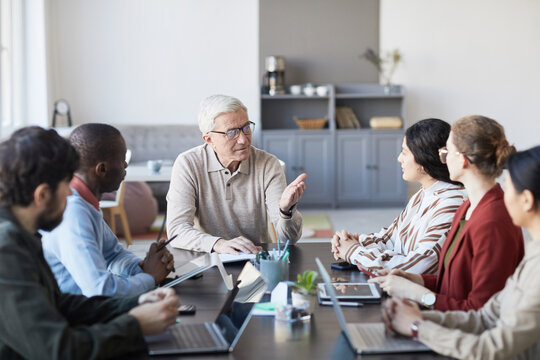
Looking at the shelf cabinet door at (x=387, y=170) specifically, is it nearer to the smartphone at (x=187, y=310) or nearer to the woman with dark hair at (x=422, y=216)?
the woman with dark hair at (x=422, y=216)

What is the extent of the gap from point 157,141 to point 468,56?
4.07m

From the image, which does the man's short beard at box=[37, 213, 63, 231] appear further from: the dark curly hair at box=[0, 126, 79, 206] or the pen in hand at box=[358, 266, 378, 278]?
the pen in hand at box=[358, 266, 378, 278]

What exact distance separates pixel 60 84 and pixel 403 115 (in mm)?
4403

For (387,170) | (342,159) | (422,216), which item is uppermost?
(422,216)

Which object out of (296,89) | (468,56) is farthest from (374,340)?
(468,56)

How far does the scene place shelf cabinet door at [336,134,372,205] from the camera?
308 inches

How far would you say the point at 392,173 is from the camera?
7.83 meters

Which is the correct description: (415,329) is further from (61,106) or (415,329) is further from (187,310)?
(61,106)

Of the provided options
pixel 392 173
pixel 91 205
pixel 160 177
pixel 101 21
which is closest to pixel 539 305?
pixel 91 205

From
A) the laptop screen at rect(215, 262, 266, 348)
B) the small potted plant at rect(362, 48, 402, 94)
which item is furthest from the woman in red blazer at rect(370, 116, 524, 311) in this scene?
the small potted plant at rect(362, 48, 402, 94)

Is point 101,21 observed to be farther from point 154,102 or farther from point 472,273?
point 472,273

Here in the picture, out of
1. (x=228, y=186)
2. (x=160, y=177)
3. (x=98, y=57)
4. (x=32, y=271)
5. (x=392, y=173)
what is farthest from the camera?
(x=98, y=57)

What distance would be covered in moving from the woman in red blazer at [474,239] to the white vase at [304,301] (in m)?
0.25

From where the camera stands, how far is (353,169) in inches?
310
